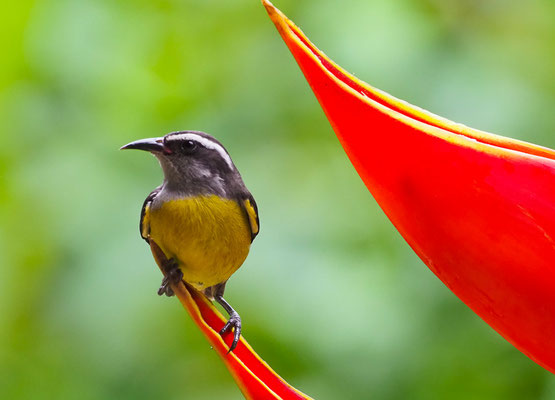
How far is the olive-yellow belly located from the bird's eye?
0.11ft

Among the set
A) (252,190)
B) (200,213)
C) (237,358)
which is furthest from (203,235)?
(252,190)

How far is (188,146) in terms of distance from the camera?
0.43 meters

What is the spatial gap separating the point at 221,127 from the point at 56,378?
0.37 m

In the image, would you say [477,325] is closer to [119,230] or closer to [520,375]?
[520,375]

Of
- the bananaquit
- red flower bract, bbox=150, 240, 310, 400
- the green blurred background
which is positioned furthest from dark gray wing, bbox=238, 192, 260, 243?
the green blurred background

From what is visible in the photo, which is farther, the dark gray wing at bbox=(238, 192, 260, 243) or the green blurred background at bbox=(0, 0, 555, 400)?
the green blurred background at bbox=(0, 0, 555, 400)

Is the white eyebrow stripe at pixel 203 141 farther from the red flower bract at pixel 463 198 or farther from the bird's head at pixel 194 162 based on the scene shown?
the red flower bract at pixel 463 198

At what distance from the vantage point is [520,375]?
3.48 feet

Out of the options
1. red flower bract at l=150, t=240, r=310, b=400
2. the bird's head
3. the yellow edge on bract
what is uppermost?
the yellow edge on bract

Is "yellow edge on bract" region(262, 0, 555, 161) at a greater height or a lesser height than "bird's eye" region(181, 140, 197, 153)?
greater

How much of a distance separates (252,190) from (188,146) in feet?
1.87

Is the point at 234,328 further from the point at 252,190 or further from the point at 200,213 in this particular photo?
the point at 252,190

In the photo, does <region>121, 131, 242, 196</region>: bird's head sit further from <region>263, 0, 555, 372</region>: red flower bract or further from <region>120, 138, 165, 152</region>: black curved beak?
<region>263, 0, 555, 372</region>: red flower bract

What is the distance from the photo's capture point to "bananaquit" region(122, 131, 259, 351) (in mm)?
411
